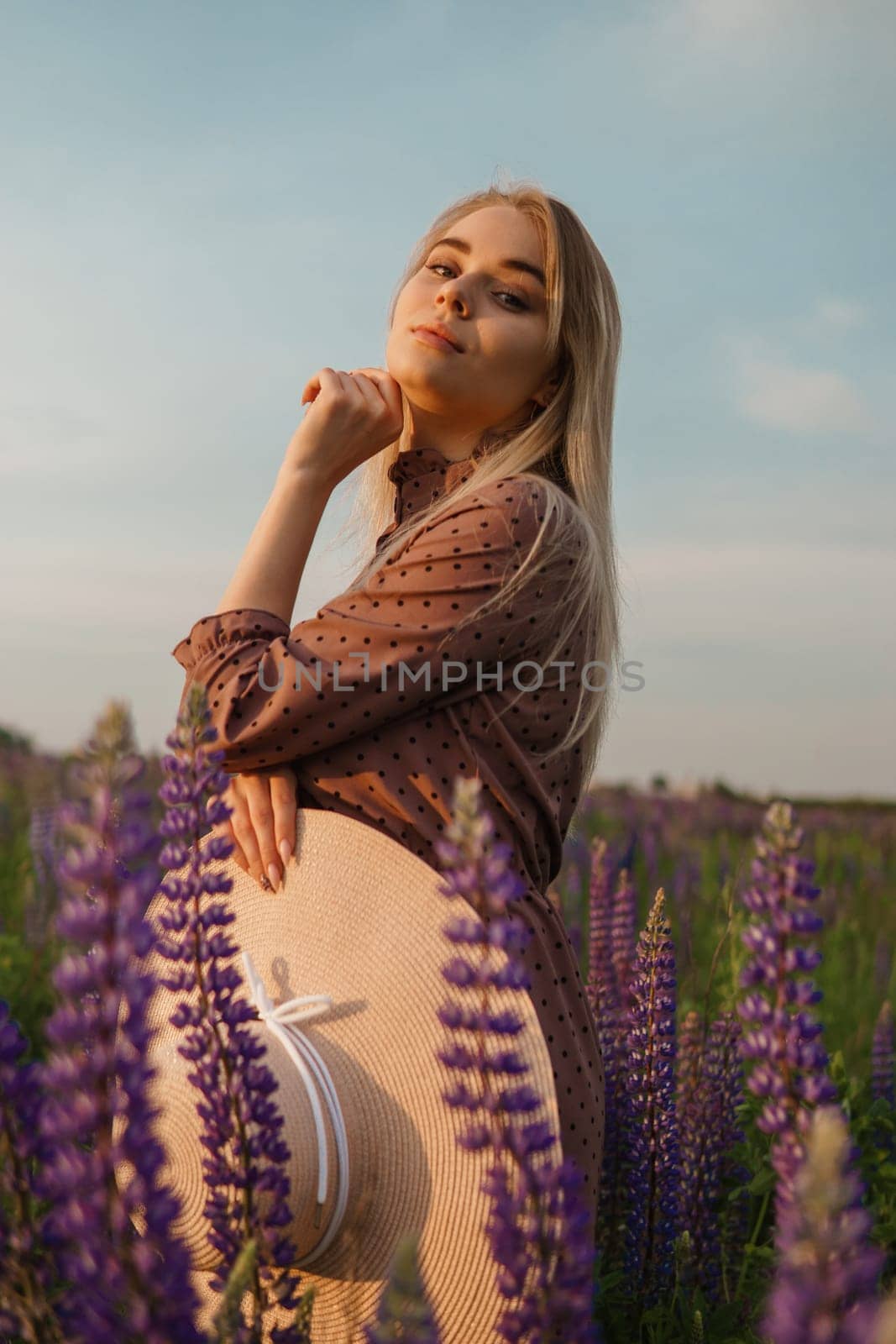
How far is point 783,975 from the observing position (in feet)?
4.84

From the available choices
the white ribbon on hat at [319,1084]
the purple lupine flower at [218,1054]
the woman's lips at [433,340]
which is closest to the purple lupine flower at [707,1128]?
the white ribbon on hat at [319,1084]

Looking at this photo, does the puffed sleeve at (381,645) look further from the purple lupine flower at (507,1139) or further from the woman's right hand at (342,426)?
the purple lupine flower at (507,1139)

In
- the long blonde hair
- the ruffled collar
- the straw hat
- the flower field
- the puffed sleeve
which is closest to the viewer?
the flower field

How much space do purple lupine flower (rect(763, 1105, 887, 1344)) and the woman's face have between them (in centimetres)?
240

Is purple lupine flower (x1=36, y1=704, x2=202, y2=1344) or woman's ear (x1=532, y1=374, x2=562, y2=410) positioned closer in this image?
purple lupine flower (x1=36, y1=704, x2=202, y2=1344)

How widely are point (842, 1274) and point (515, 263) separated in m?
2.83

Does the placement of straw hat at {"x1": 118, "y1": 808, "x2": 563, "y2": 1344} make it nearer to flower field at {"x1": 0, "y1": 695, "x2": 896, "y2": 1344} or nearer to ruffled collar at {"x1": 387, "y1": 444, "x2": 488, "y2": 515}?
flower field at {"x1": 0, "y1": 695, "x2": 896, "y2": 1344}

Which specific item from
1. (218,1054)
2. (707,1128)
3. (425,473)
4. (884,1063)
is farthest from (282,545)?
(884,1063)

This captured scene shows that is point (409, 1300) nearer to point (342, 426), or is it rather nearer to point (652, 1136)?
point (652, 1136)

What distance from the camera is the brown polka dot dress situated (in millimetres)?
2617

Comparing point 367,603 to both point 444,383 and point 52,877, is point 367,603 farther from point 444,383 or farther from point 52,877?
point 52,877

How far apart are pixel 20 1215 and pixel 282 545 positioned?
1.85m

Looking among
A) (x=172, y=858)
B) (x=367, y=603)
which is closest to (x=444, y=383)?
(x=367, y=603)

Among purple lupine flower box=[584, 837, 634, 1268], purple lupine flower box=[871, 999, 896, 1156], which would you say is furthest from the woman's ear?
purple lupine flower box=[871, 999, 896, 1156]
